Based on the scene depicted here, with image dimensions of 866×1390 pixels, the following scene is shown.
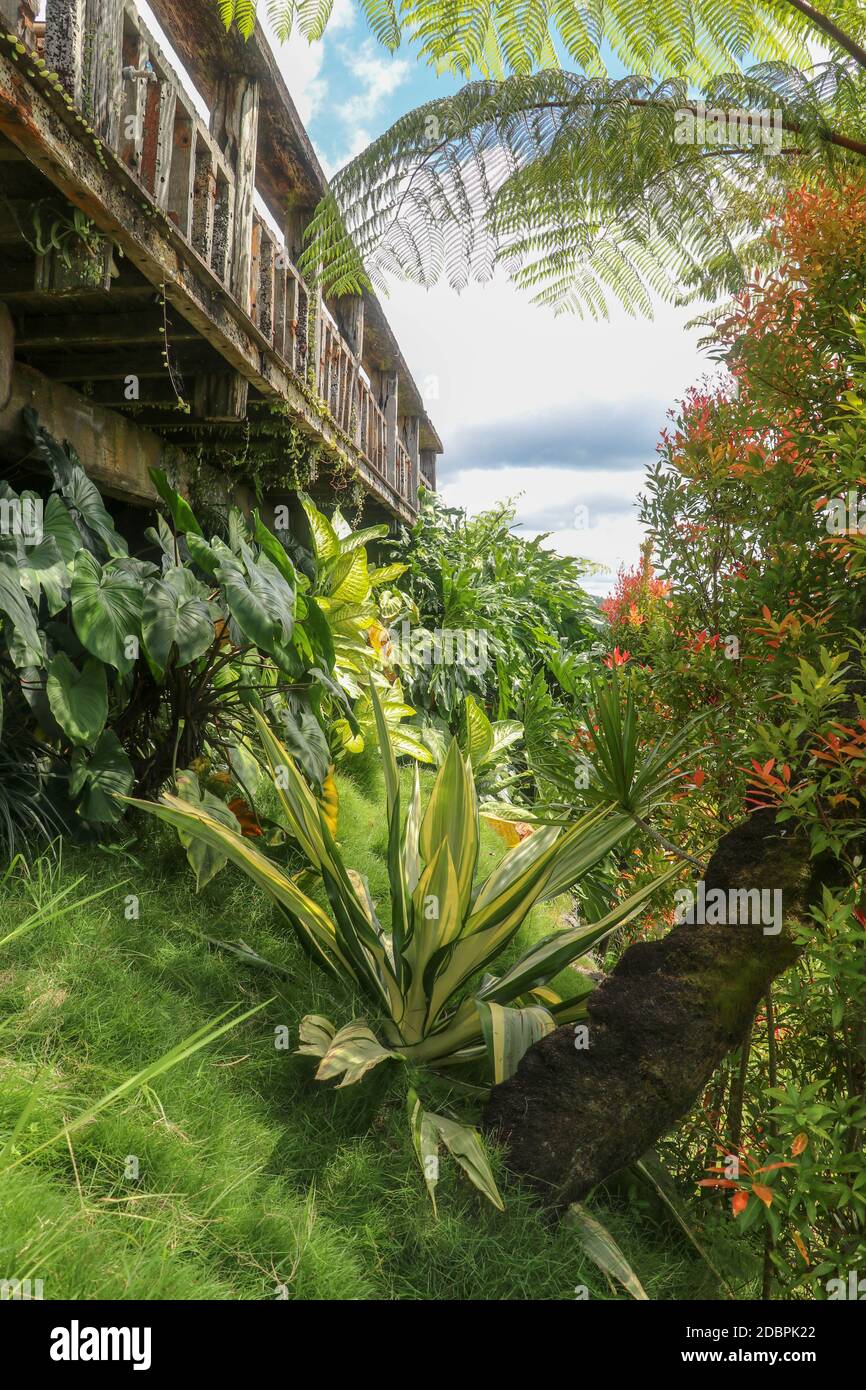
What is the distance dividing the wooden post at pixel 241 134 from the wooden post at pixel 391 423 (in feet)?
12.9

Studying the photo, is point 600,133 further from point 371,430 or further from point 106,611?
point 371,430

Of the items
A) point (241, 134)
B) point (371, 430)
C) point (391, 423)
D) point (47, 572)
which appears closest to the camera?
point (47, 572)

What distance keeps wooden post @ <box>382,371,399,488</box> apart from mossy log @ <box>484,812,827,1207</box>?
6.27 m

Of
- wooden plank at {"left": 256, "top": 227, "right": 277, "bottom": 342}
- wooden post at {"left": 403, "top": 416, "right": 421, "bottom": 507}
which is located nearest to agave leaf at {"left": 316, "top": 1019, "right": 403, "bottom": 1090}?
wooden plank at {"left": 256, "top": 227, "right": 277, "bottom": 342}

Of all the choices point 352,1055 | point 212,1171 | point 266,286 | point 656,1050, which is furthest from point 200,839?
point 266,286

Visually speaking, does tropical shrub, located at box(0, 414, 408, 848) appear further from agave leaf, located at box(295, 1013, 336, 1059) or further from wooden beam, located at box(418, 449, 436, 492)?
wooden beam, located at box(418, 449, 436, 492)

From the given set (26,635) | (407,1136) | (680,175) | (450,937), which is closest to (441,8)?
(680,175)

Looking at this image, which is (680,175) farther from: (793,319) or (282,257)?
(282,257)

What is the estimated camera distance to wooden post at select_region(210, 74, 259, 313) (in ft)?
12.4

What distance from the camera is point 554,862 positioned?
262cm

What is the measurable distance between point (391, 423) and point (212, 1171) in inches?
295

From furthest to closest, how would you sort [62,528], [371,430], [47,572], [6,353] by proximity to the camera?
1. [371,430]
2. [6,353]
3. [62,528]
4. [47,572]

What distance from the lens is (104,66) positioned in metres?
2.55

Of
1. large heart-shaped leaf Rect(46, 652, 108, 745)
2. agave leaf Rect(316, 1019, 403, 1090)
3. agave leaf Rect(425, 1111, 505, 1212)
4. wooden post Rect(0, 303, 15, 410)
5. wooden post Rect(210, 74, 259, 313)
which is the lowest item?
agave leaf Rect(425, 1111, 505, 1212)
